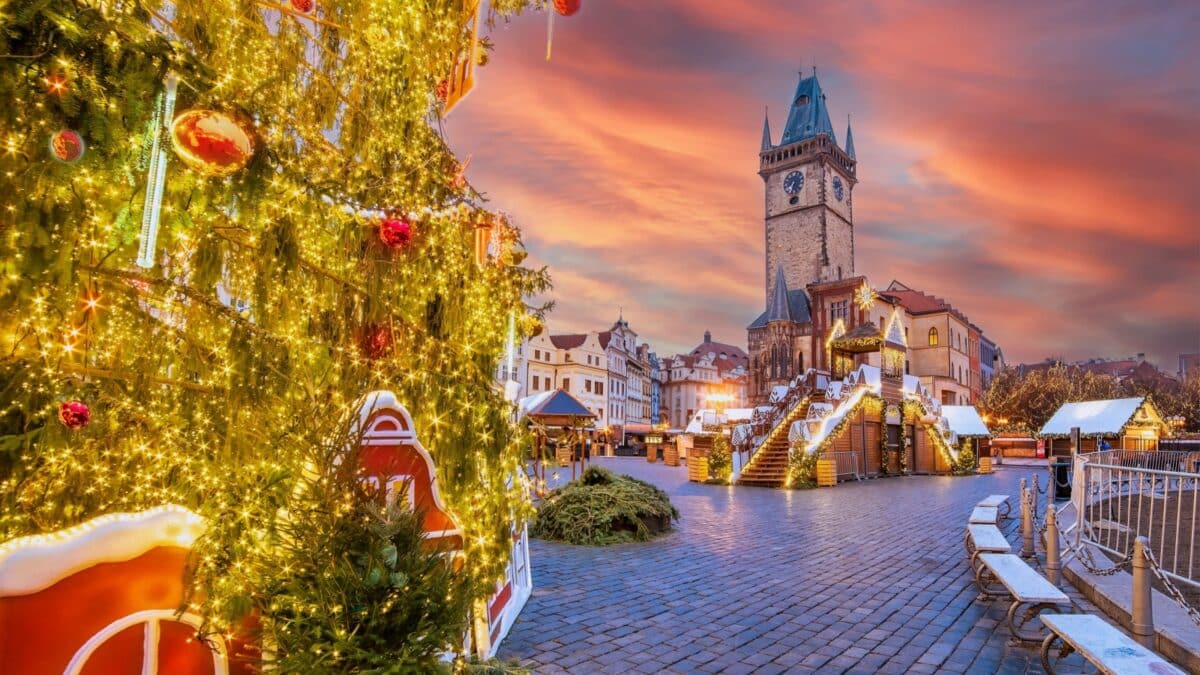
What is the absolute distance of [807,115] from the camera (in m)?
74.1

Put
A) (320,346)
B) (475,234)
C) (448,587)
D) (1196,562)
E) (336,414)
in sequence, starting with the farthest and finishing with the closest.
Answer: (1196,562) < (475,234) < (320,346) < (336,414) < (448,587)

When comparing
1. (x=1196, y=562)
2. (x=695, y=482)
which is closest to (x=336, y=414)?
(x=1196, y=562)

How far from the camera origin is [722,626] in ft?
19.4

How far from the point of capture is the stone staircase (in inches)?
842

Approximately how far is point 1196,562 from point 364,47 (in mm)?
12794

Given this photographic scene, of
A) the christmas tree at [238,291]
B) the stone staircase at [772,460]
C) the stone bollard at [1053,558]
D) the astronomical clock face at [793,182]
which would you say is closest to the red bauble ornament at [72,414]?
the christmas tree at [238,291]

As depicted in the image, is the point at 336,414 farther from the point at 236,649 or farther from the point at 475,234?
the point at 475,234

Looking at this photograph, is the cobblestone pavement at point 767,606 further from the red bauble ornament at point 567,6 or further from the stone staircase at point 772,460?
the stone staircase at point 772,460

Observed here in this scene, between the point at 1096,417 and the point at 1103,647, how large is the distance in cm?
2328

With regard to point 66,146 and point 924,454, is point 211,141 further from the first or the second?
point 924,454

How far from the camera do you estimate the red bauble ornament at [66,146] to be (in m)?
2.32

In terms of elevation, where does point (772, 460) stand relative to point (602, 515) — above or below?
above

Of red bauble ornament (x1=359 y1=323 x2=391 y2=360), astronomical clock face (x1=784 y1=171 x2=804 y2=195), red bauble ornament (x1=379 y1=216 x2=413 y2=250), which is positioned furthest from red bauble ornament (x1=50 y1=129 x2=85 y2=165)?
astronomical clock face (x1=784 y1=171 x2=804 y2=195)

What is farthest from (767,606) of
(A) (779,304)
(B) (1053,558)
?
(A) (779,304)
